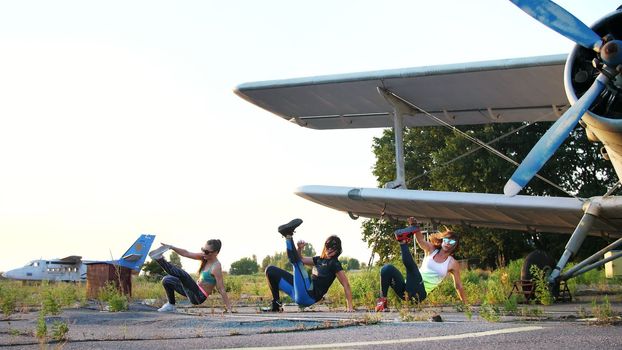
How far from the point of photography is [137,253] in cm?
2864

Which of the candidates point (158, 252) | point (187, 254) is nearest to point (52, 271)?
point (187, 254)

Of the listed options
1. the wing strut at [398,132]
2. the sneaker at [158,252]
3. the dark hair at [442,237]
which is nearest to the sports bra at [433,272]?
the dark hair at [442,237]

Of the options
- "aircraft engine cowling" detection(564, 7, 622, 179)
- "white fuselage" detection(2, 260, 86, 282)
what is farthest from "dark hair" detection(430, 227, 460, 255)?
"white fuselage" detection(2, 260, 86, 282)

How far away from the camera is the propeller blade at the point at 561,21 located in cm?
854

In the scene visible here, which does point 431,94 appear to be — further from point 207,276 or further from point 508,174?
point 508,174

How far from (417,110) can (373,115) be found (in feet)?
3.40

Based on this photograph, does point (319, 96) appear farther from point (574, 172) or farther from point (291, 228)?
point (574, 172)

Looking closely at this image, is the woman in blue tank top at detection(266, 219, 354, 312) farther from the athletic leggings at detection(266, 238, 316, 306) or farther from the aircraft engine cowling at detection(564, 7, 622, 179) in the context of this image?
the aircraft engine cowling at detection(564, 7, 622, 179)

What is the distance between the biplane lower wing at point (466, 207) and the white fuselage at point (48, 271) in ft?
124

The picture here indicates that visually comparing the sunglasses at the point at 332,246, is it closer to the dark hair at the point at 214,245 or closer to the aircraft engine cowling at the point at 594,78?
the dark hair at the point at 214,245

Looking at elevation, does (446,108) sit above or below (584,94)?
above

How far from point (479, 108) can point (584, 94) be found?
184 inches

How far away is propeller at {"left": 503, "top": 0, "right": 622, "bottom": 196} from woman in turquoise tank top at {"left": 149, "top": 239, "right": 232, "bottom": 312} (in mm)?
4406

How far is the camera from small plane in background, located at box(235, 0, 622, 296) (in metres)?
8.84
